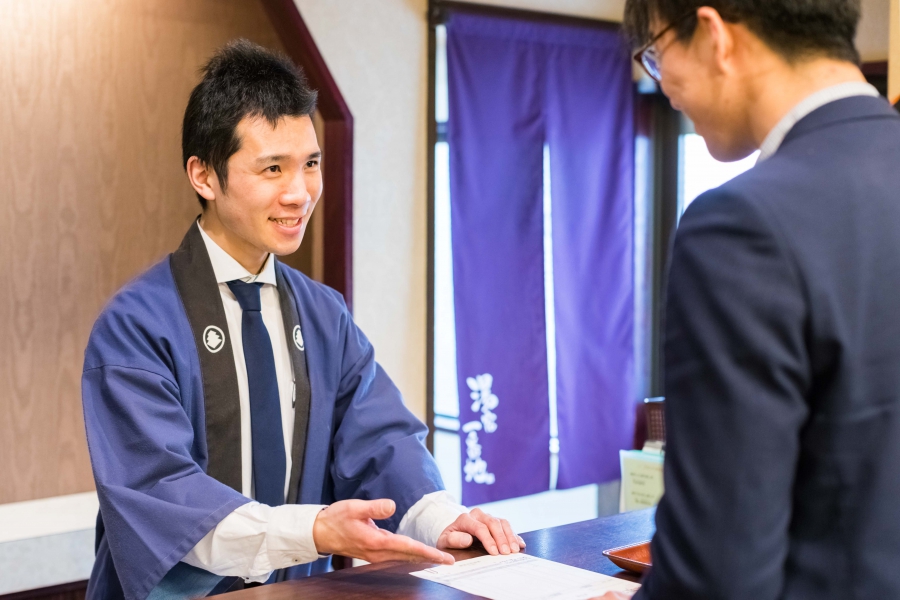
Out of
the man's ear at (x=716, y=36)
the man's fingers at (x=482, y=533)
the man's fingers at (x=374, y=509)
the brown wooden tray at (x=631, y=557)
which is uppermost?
the man's ear at (x=716, y=36)

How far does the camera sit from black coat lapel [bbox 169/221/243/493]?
177 cm

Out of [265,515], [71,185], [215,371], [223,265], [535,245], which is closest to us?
[265,515]

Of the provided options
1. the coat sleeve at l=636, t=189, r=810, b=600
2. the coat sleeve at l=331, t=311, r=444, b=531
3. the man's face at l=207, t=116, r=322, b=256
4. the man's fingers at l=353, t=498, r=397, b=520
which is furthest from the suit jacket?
the man's face at l=207, t=116, r=322, b=256

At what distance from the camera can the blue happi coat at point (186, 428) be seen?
1536 millimetres

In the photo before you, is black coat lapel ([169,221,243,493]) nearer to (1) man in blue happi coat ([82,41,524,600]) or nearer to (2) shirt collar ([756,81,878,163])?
(1) man in blue happi coat ([82,41,524,600])

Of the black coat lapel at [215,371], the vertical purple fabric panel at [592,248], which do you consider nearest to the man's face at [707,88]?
the black coat lapel at [215,371]

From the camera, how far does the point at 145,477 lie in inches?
61.9

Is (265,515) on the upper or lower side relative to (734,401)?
lower

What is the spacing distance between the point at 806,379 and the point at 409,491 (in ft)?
3.82

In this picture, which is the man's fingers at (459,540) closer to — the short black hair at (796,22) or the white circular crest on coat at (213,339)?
the white circular crest on coat at (213,339)

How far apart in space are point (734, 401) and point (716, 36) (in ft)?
1.18

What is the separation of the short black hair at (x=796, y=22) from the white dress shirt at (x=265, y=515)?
1.03 metres

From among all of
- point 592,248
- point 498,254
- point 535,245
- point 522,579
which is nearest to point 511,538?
point 522,579

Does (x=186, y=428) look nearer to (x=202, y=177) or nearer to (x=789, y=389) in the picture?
(x=202, y=177)
